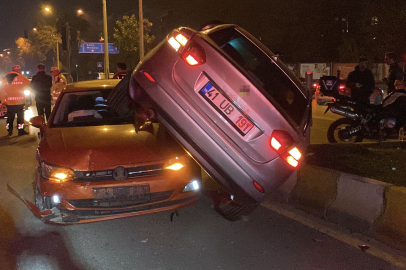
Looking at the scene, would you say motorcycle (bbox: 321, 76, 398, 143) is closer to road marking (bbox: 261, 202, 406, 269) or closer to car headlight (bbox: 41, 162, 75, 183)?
road marking (bbox: 261, 202, 406, 269)

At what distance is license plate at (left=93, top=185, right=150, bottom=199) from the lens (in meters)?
4.10

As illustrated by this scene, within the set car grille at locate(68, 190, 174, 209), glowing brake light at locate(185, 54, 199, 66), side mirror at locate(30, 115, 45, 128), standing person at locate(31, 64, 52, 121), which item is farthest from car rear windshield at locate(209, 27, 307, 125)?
standing person at locate(31, 64, 52, 121)

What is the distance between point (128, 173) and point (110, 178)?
0.58 feet

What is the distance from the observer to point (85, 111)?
5684 mm

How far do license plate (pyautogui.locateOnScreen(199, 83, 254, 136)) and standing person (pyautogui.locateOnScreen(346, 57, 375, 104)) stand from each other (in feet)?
20.5

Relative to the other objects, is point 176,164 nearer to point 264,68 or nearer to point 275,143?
point 275,143

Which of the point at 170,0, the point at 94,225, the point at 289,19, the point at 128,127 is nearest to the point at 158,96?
the point at 128,127

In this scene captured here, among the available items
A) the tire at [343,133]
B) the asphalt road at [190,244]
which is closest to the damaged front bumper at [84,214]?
the asphalt road at [190,244]

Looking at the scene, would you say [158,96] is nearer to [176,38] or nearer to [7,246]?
[176,38]

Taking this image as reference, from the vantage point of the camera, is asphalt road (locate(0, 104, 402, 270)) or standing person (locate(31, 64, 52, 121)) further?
standing person (locate(31, 64, 52, 121))

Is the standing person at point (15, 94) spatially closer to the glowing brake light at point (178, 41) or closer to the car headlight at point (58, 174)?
the car headlight at point (58, 174)

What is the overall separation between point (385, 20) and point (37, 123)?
3319cm

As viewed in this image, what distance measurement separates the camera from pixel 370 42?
39.2 m

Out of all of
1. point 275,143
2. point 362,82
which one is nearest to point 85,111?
point 275,143
